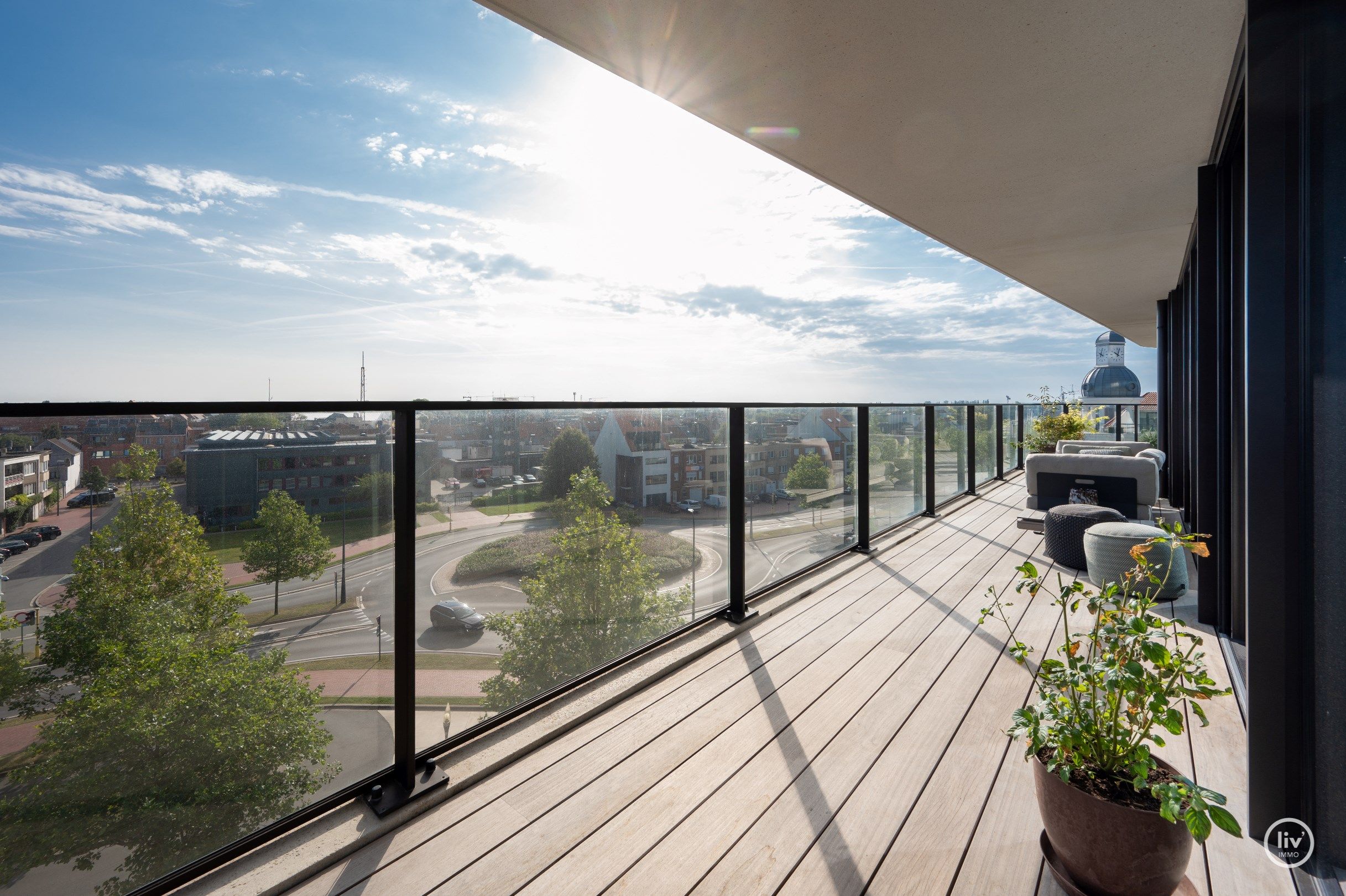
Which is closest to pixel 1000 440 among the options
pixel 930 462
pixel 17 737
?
pixel 930 462

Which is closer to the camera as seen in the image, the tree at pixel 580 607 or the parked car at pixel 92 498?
the parked car at pixel 92 498

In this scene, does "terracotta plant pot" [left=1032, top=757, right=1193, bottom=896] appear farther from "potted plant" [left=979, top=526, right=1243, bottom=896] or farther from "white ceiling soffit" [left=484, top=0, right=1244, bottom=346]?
"white ceiling soffit" [left=484, top=0, right=1244, bottom=346]

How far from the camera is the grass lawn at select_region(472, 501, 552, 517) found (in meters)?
1.84

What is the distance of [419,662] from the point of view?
1.65m

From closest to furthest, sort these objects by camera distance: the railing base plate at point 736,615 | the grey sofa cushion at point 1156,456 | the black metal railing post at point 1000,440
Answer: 1. the railing base plate at point 736,615
2. the grey sofa cushion at point 1156,456
3. the black metal railing post at point 1000,440

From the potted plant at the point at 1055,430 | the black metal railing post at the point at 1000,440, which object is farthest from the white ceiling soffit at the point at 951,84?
the black metal railing post at the point at 1000,440

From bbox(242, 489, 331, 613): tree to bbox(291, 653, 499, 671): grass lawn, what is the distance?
178 mm

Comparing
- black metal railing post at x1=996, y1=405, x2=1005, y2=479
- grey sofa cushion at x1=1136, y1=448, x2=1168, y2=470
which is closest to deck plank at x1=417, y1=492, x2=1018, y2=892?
grey sofa cushion at x1=1136, y1=448, x2=1168, y2=470

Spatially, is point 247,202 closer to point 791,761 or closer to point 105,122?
point 105,122

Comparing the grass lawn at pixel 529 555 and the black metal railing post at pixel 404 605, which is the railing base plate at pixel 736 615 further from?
the black metal railing post at pixel 404 605

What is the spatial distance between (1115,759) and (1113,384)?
28893mm

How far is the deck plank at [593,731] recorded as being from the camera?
1389mm

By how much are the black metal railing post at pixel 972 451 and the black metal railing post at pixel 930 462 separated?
54.7 inches

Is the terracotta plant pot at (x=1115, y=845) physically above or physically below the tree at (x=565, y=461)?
below
